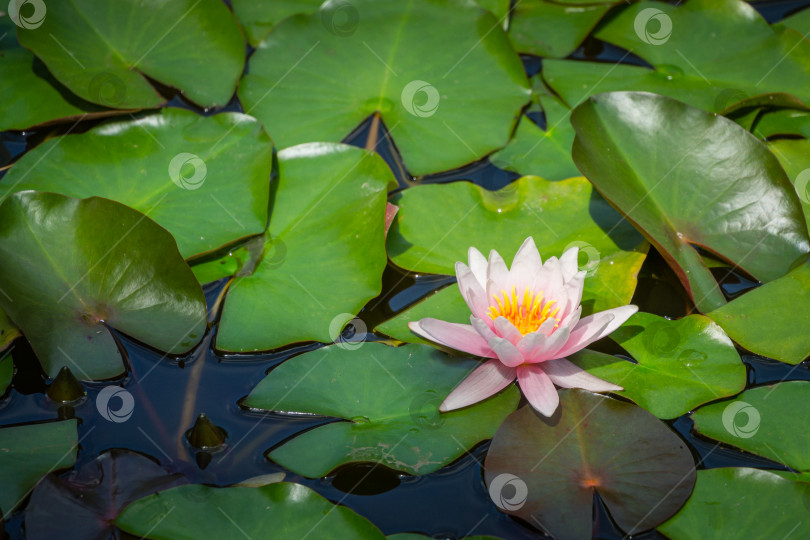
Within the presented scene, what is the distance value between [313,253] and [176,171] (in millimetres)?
745

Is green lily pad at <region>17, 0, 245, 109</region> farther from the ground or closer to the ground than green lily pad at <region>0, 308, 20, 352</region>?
farther from the ground

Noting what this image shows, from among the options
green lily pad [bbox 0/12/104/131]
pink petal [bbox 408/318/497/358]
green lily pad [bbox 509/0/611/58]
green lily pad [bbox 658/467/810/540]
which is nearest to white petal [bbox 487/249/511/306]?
pink petal [bbox 408/318/497/358]

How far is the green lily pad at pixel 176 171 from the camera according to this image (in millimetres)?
2756

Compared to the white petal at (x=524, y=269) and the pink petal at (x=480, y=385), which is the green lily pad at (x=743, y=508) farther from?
the white petal at (x=524, y=269)

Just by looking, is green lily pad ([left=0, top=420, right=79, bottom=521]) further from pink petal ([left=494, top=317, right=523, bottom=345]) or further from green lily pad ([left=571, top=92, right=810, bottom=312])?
green lily pad ([left=571, top=92, right=810, bottom=312])

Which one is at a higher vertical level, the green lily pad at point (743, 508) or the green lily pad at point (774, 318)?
the green lily pad at point (774, 318)

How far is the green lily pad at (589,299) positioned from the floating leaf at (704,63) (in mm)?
1106

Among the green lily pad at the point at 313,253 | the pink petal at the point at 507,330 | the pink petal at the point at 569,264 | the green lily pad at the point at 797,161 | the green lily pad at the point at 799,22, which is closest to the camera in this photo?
the pink petal at the point at 507,330

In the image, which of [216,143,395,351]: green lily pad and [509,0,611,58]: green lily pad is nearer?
[216,143,395,351]: green lily pad

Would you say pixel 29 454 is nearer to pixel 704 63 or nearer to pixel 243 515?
pixel 243 515

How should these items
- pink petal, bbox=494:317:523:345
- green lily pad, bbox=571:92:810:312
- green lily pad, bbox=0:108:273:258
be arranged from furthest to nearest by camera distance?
green lily pad, bbox=0:108:273:258
green lily pad, bbox=571:92:810:312
pink petal, bbox=494:317:523:345

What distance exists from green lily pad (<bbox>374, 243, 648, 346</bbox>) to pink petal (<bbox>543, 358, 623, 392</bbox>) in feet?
0.93

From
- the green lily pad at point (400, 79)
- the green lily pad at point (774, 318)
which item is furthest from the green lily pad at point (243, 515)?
the green lily pad at point (400, 79)

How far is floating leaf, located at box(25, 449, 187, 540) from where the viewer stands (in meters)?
1.97
